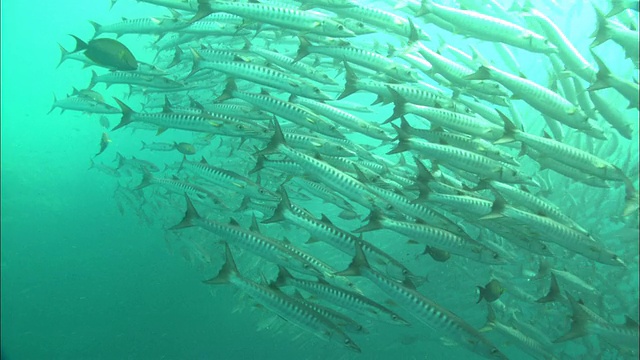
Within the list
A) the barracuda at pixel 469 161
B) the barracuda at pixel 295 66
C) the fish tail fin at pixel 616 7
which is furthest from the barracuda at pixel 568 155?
the barracuda at pixel 295 66

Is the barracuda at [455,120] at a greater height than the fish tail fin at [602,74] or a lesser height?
lesser

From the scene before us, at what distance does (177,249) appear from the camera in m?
11.1

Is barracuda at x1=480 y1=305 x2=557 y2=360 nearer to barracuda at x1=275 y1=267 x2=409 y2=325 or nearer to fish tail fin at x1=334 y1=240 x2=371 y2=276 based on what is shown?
barracuda at x1=275 y1=267 x2=409 y2=325

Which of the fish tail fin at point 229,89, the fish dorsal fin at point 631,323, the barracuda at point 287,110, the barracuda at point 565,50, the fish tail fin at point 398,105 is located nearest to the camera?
the fish dorsal fin at point 631,323

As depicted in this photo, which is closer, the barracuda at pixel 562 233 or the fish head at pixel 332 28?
the barracuda at pixel 562 233

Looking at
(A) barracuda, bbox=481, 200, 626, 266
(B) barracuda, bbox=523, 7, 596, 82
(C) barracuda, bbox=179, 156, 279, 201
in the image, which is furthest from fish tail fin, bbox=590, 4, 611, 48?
(C) barracuda, bbox=179, 156, 279, 201

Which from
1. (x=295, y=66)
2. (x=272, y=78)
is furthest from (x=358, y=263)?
(x=295, y=66)

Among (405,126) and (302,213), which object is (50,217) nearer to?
(302,213)

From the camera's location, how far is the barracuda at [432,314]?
169 inches

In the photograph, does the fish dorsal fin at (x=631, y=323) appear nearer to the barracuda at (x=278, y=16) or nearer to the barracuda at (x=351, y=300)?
the barracuda at (x=351, y=300)

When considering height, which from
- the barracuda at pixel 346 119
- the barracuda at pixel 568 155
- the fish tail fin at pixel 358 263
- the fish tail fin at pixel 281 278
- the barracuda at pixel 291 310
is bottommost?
the barracuda at pixel 291 310

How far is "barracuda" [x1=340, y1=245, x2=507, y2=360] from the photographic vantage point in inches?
169

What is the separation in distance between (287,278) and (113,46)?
3.57 m

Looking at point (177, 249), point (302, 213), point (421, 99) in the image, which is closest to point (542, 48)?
point (421, 99)
